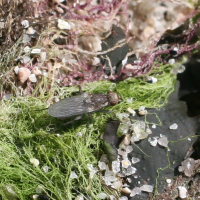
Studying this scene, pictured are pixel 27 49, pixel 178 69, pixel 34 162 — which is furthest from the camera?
pixel 178 69

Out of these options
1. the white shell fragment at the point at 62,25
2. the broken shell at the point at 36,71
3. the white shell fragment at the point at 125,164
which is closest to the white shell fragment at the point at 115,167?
the white shell fragment at the point at 125,164

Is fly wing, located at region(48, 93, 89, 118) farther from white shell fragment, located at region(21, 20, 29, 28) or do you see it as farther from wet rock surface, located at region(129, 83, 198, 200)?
white shell fragment, located at region(21, 20, 29, 28)

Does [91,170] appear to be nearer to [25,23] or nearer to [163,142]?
[163,142]

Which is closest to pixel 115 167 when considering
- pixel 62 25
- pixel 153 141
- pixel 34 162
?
pixel 153 141

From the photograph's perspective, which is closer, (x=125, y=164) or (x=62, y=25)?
(x=125, y=164)

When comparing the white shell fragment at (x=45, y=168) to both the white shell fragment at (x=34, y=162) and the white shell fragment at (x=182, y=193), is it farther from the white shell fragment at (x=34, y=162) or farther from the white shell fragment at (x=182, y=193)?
the white shell fragment at (x=182, y=193)

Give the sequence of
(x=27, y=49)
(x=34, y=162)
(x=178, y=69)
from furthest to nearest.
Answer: (x=178, y=69) → (x=27, y=49) → (x=34, y=162)

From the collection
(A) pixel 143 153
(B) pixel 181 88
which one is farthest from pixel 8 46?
(B) pixel 181 88
